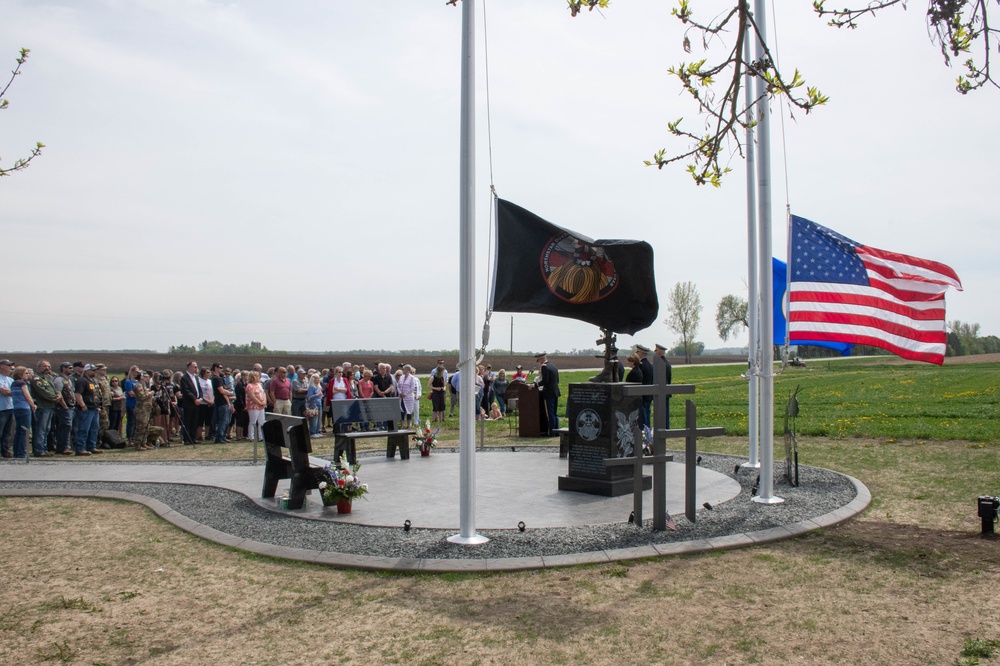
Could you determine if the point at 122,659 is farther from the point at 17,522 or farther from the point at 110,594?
the point at 17,522

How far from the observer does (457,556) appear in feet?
22.0

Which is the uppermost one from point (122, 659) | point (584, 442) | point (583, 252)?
point (583, 252)

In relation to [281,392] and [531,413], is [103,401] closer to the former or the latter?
[281,392]

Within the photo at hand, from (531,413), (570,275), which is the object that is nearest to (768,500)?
(570,275)

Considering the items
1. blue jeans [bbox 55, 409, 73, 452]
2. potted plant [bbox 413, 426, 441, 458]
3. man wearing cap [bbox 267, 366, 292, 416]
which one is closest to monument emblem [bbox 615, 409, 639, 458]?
potted plant [bbox 413, 426, 441, 458]

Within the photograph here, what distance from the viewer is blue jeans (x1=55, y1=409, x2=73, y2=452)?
50.8ft

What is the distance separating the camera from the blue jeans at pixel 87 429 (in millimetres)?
15734

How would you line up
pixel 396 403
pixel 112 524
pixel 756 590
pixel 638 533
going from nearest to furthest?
1. pixel 756 590
2. pixel 638 533
3. pixel 112 524
4. pixel 396 403

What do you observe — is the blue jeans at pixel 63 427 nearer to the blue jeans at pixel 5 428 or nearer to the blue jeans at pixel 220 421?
the blue jeans at pixel 5 428

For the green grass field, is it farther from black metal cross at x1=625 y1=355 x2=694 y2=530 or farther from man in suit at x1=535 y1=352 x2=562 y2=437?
black metal cross at x1=625 y1=355 x2=694 y2=530

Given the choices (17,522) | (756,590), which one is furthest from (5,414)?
(756,590)

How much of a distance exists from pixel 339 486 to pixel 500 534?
2.01m

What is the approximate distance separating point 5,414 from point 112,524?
7.78 m

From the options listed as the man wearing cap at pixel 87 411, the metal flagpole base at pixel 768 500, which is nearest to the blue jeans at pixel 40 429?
the man wearing cap at pixel 87 411
